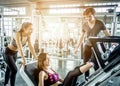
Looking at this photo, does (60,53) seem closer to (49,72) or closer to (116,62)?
(49,72)

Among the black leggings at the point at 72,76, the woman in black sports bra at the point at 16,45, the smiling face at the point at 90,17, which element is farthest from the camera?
the woman in black sports bra at the point at 16,45

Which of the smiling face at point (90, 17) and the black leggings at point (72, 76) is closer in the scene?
the black leggings at point (72, 76)

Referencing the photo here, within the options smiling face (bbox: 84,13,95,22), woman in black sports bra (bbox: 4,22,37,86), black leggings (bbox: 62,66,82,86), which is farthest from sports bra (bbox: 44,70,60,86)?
smiling face (bbox: 84,13,95,22)

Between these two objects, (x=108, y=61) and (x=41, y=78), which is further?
(x=41, y=78)

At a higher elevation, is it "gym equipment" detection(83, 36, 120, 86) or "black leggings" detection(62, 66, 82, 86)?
"gym equipment" detection(83, 36, 120, 86)

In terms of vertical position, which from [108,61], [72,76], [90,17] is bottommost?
[72,76]

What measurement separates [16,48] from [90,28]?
129cm

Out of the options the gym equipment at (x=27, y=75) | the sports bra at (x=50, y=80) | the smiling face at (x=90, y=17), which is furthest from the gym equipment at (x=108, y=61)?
the smiling face at (x=90, y=17)

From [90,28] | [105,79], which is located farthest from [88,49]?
[105,79]

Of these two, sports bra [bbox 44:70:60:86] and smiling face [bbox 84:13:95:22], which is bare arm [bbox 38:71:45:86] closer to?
sports bra [bbox 44:70:60:86]

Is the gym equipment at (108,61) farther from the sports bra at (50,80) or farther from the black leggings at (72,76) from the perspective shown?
the sports bra at (50,80)

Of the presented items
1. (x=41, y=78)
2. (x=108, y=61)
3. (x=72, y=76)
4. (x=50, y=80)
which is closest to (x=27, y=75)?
(x=41, y=78)

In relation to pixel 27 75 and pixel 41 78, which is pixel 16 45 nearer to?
pixel 27 75

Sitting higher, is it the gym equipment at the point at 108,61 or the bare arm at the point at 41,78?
the gym equipment at the point at 108,61
